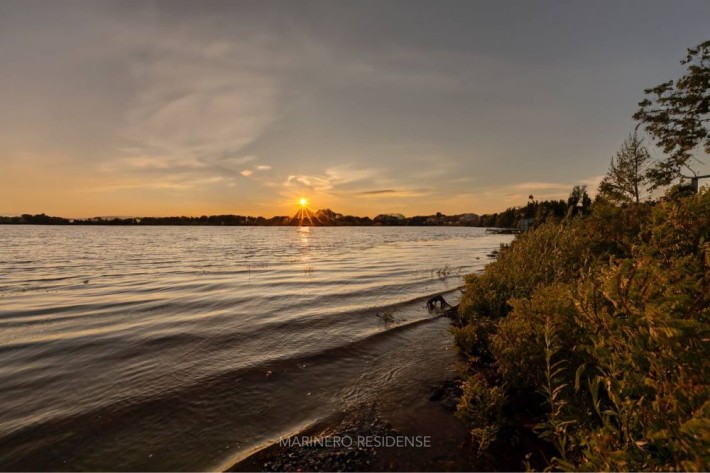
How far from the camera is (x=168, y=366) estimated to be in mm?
8406

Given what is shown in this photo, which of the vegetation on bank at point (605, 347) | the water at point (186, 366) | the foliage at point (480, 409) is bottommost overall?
the water at point (186, 366)

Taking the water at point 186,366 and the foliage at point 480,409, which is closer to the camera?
the foliage at point 480,409

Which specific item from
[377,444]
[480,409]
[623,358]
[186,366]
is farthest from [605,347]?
[186,366]

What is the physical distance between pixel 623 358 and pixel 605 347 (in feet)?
0.59

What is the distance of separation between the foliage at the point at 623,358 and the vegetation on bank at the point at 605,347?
1 centimetres

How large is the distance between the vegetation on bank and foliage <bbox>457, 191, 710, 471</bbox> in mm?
14

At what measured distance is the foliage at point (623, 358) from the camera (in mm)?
2688

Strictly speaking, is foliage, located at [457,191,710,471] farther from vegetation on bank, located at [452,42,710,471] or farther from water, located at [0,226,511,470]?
water, located at [0,226,511,470]

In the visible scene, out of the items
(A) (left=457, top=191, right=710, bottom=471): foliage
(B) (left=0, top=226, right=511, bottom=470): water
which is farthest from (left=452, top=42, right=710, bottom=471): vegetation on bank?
(B) (left=0, top=226, right=511, bottom=470): water

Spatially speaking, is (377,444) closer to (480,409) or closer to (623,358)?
(480,409)

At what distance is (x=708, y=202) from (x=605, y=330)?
3097 millimetres

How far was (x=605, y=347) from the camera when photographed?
3779 mm

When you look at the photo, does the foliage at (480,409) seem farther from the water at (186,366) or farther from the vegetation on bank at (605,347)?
the water at (186,366)

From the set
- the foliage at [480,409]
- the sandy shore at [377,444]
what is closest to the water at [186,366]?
the sandy shore at [377,444]
